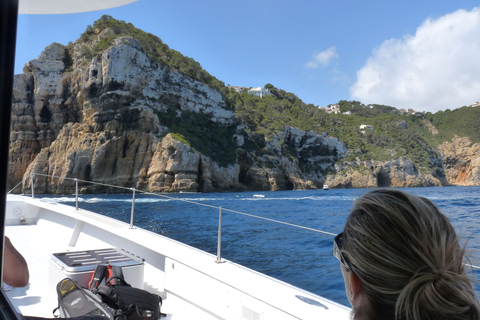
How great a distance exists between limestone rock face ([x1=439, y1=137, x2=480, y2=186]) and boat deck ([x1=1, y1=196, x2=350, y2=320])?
34.5 m

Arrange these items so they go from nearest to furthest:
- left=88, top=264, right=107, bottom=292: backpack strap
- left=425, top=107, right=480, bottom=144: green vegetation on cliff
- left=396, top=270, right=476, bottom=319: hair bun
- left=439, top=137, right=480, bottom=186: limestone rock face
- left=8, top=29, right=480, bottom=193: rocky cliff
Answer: left=396, top=270, right=476, bottom=319: hair bun → left=88, top=264, right=107, bottom=292: backpack strap → left=425, top=107, right=480, bottom=144: green vegetation on cliff → left=8, top=29, right=480, bottom=193: rocky cliff → left=439, top=137, right=480, bottom=186: limestone rock face

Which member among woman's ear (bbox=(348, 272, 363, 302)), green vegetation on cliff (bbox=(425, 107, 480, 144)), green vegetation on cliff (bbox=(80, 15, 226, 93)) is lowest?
woman's ear (bbox=(348, 272, 363, 302))

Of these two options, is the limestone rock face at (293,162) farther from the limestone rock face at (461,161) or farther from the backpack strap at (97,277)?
the backpack strap at (97,277)

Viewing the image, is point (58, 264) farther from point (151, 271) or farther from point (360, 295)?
point (360, 295)

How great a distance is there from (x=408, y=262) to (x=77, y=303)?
5.26 feet

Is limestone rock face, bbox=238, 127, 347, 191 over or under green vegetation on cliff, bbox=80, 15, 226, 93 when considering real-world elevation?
under

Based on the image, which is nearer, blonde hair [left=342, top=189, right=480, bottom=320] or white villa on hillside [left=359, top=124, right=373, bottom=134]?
blonde hair [left=342, top=189, right=480, bottom=320]

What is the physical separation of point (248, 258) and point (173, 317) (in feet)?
13.5

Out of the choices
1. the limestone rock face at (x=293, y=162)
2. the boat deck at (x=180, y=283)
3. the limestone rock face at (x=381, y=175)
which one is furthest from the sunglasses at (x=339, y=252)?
the limestone rock face at (x=381, y=175)

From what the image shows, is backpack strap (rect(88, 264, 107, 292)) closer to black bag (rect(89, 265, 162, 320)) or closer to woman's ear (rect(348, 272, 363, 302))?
black bag (rect(89, 265, 162, 320))

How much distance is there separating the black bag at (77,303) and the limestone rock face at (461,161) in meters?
35.3

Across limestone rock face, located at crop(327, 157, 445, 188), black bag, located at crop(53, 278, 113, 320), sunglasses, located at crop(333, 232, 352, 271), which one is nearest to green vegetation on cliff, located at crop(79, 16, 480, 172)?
limestone rock face, located at crop(327, 157, 445, 188)

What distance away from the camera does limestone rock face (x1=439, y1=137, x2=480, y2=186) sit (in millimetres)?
31528

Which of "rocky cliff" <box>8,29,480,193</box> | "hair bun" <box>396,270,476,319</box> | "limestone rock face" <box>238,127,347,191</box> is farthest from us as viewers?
"limestone rock face" <box>238,127,347,191</box>
